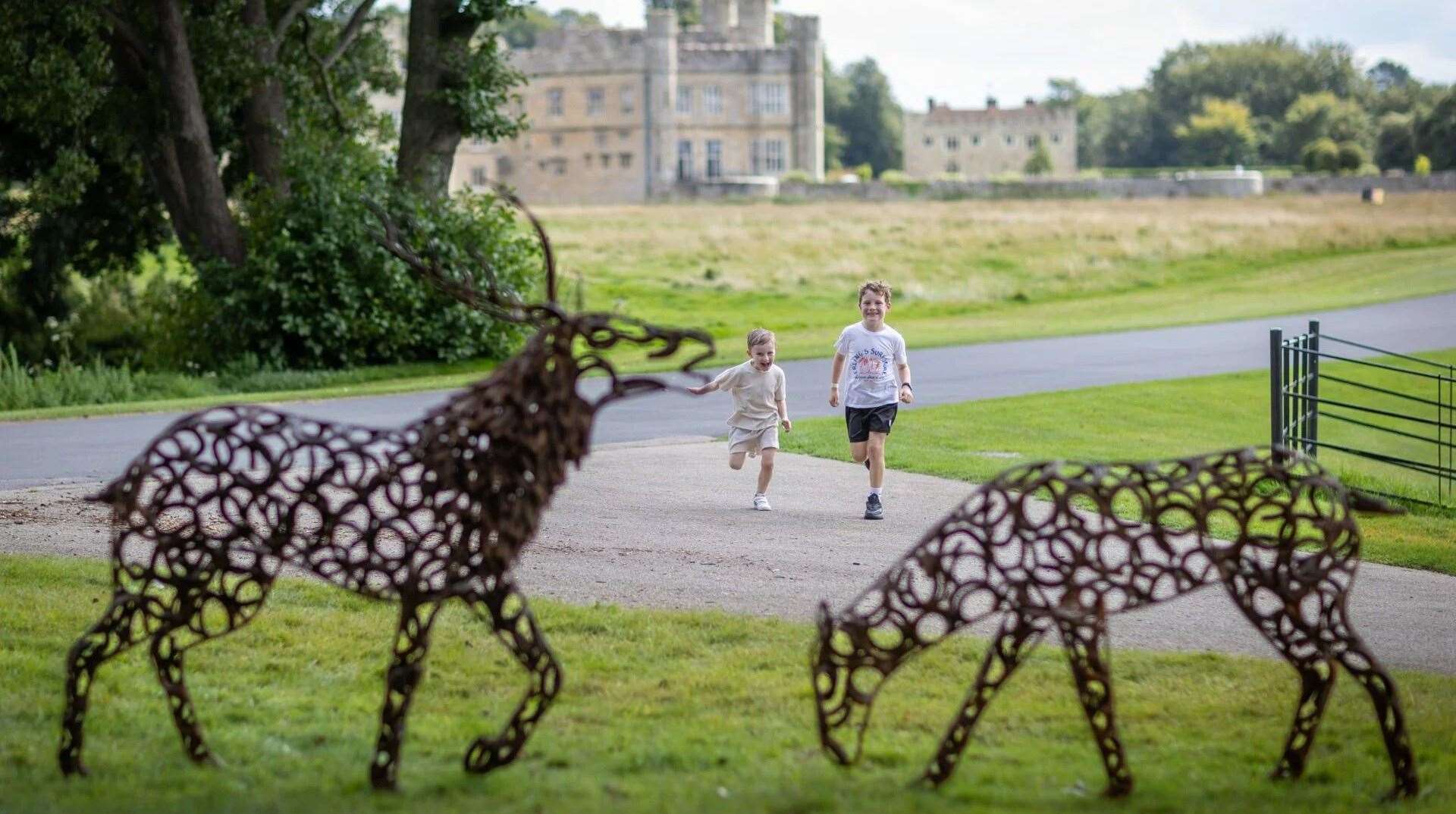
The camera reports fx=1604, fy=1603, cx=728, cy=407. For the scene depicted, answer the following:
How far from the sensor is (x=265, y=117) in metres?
27.0

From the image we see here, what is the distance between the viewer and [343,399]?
2148cm

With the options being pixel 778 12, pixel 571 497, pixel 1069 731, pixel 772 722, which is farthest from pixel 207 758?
pixel 778 12

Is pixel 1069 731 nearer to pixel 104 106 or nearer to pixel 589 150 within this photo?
pixel 104 106

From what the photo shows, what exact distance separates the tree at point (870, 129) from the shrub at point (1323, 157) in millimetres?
44870

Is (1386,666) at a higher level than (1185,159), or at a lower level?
lower

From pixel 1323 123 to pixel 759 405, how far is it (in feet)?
357

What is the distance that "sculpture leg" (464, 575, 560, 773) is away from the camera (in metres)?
6.46

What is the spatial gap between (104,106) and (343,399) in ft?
28.4

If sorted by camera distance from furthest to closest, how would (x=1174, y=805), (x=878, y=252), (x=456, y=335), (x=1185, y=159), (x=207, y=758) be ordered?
(x=1185, y=159) → (x=878, y=252) → (x=456, y=335) → (x=207, y=758) → (x=1174, y=805)

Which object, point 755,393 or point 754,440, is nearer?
point 755,393

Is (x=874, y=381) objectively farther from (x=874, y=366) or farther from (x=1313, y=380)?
(x=1313, y=380)

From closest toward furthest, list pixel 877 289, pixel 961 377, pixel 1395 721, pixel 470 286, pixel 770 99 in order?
pixel 1395 721, pixel 470 286, pixel 877 289, pixel 961 377, pixel 770 99

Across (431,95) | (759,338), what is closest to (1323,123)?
(431,95)

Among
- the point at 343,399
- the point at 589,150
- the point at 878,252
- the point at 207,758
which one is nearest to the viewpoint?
the point at 207,758
